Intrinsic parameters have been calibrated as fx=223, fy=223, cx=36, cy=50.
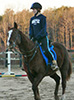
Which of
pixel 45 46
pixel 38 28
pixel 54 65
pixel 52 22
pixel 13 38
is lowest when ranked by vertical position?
pixel 52 22

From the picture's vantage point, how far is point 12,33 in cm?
491

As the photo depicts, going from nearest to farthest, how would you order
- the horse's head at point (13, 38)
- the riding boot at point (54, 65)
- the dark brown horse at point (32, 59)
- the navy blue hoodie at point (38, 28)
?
1. the horse's head at point (13, 38)
2. the dark brown horse at point (32, 59)
3. the navy blue hoodie at point (38, 28)
4. the riding boot at point (54, 65)

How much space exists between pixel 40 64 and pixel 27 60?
34cm

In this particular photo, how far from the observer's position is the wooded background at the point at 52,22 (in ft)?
149

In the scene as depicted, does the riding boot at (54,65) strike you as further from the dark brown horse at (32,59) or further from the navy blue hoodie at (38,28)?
the navy blue hoodie at (38,28)

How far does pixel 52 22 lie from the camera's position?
4975cm

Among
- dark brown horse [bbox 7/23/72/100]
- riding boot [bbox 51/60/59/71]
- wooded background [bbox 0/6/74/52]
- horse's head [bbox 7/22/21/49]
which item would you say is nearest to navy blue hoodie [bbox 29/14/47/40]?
dark brown horse [bbox 7/23/72/100]

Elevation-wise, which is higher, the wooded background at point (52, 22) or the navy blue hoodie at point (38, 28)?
the navy blue hoodie at point (38, 28)

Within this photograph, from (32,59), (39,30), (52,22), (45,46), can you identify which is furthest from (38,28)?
(52,22)

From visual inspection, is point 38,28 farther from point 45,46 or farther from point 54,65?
point 54,65

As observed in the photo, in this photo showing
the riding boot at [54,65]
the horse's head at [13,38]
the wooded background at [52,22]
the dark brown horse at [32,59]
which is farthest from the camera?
the wooded background at [52,22]

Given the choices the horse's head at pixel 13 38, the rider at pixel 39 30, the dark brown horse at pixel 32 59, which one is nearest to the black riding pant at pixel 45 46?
the rider at pixel 39 30

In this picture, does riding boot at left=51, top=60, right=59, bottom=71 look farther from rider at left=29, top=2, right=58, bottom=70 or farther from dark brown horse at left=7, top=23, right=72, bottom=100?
dark brown horse at left=7, top=23, right=72, bottom=100

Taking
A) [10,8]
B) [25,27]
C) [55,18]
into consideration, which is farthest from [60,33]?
[10,8]
